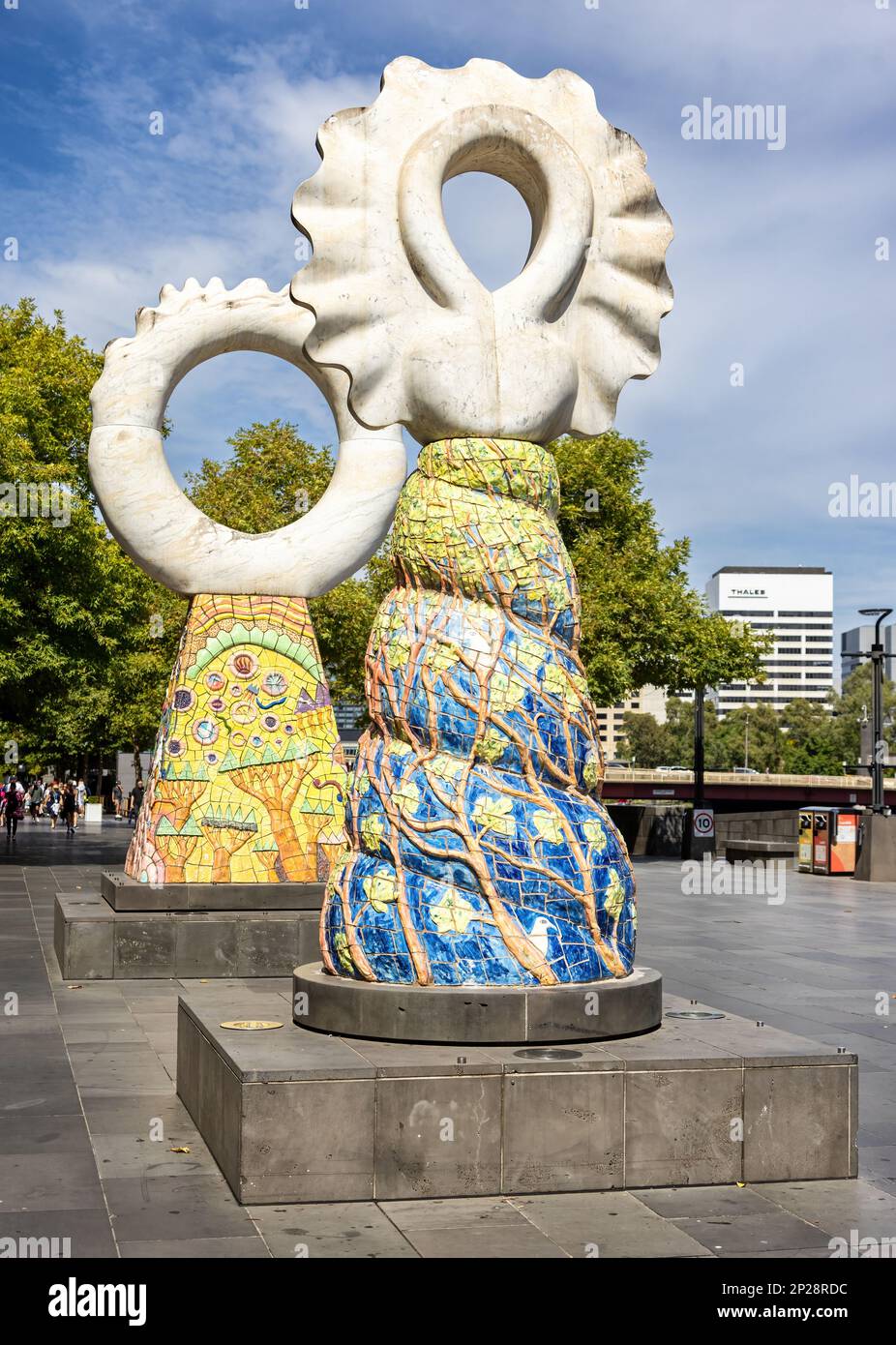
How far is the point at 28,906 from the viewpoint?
17297mm

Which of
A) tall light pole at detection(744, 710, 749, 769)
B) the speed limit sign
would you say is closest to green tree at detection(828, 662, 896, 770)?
tall light pole at detection(744, 710, 749, 769)

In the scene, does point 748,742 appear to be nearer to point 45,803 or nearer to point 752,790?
point 752,790

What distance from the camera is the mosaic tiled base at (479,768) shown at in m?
6.53

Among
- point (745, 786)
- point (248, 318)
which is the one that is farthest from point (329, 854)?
point (745, 786)

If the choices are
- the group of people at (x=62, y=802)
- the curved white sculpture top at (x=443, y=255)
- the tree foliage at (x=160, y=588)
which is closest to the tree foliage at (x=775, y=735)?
the group of people at (x=62, y=802)

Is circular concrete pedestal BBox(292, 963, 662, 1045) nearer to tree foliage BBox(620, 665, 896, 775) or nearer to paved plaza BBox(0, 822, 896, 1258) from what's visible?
paved plaza BBox(0, 822, 896, 1258)

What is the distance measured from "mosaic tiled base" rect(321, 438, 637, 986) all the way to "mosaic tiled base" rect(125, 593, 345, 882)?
18.5 ft

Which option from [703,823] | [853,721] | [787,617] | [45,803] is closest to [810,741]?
[853,721]

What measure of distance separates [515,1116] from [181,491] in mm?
8366

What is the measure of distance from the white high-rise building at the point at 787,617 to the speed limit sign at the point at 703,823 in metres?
143

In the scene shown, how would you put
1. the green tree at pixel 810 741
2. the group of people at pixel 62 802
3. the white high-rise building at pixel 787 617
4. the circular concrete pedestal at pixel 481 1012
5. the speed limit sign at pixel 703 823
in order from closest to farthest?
the circular concrete pedestal at pixel 481 1012 < the speed limit sign at pixel 703 823 < the group of people at pixel 62 802 < the green tree at pixel 810 741 < the white high-rise building at pixel 787 617

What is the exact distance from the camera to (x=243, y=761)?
12633 millimetres

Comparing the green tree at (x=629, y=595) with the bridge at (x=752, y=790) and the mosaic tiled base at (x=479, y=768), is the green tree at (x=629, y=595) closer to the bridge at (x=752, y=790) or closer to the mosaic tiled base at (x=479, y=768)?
the mosaic tiled base at (x=479, y=768)

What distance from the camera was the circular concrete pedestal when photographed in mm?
6293
